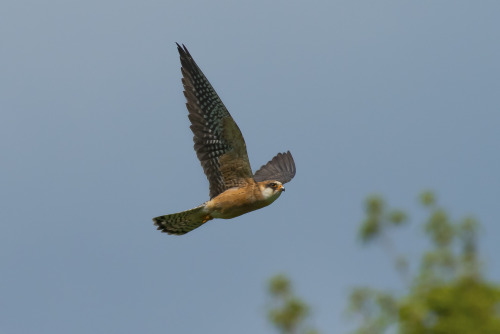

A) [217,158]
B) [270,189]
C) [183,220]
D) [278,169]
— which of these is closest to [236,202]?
[270,189]

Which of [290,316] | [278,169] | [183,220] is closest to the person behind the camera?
[290,316]

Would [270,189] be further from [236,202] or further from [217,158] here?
[217,158]

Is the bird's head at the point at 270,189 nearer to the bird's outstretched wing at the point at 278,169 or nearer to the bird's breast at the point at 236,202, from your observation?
the bird's breast at the point at 236,202

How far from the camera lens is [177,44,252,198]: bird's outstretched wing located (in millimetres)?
11938

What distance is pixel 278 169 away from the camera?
15492 millimetres

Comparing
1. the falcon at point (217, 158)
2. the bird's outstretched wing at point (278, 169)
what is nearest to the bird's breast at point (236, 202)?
the falcon at point (217, 158)

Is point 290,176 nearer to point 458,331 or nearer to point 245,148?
point 245,148

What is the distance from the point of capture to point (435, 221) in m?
8.76

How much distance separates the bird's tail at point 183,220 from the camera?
39.8 ft

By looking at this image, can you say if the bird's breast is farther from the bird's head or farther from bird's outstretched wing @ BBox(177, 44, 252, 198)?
bird's outstretched wing @ BBox(177, 44, 252, 198)

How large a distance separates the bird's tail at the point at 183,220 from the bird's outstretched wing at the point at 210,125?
1.54 ft

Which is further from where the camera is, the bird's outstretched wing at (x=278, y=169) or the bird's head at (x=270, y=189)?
the bird's outstretched wing at (x=278, y=169)

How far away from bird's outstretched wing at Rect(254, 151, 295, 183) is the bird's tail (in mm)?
2687

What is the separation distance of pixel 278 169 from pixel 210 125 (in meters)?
3.69
